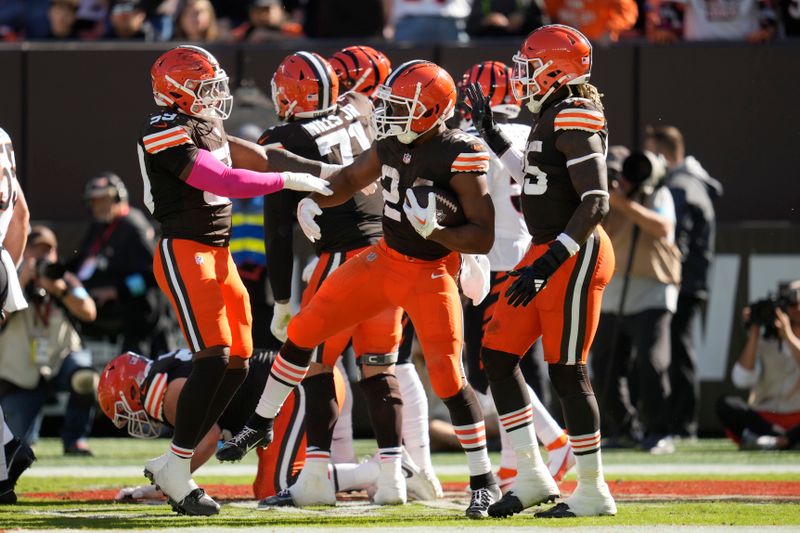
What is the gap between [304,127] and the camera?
7352 millimetres

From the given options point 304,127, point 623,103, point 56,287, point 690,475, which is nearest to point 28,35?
point 56,287

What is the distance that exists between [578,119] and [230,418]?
91.9 inches

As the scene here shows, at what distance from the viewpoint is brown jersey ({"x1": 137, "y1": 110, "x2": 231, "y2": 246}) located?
6.52 metres

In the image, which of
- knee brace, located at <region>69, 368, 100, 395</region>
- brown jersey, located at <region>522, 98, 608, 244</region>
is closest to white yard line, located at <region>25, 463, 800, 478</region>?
knee brace, located at <region>69, 368, 100, 395</region>

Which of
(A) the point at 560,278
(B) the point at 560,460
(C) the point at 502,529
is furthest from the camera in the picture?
(B) the point at 560,460

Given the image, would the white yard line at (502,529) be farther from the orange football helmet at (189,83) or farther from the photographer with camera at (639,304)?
the photographer with camera at (639,304)

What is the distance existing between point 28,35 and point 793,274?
643 centimetres

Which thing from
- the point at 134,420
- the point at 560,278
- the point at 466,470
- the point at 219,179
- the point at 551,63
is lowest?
the point at 466,470

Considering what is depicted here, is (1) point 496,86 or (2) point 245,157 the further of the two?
(1) point 496,86

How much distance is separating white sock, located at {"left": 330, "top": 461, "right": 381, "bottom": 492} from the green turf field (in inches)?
6.6

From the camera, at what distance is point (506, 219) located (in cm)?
771

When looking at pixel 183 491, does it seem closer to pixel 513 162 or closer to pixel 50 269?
pixel 513 162

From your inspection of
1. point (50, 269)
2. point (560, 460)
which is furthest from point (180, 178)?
point (50, 269)

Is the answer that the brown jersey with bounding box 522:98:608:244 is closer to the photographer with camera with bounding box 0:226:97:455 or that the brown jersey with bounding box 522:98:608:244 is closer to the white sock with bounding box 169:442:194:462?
the white sock with bounding box 169:442:194:462
